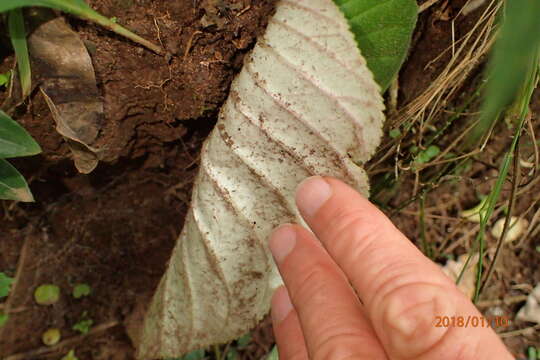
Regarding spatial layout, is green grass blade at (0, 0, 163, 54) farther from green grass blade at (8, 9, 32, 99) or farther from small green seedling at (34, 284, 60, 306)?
small green seedling at (34, 284, 60, 306)

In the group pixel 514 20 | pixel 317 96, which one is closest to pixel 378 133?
pixel 317 96

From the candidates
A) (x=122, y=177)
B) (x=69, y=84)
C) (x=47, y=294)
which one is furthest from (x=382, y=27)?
(x=47, y=294)

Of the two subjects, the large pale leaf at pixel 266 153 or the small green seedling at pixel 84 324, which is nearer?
the large pale leaf at pixel 266 153

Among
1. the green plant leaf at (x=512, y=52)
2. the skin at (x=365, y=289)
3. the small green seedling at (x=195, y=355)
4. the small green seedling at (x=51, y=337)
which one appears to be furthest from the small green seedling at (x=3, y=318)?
the green plant leaf at (x=512, y=52)

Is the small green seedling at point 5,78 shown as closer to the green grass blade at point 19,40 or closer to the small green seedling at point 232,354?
the green grass blade at point 19,40

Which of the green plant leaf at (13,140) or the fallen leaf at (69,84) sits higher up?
the fallen leaf at (69,84)

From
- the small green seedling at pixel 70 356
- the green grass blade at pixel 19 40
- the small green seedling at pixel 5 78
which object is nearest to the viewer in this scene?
the green grass blade at pixel 19 40

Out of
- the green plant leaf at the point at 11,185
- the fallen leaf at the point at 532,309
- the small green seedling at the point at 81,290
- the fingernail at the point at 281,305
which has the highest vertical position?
the green plant leaf at the point at 11,185

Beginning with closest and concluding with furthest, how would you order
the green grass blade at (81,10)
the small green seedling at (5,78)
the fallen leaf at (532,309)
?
the green grass blade at (81,10)
the small green seedling at (5,78)
the fallen leaf at (532,309)
